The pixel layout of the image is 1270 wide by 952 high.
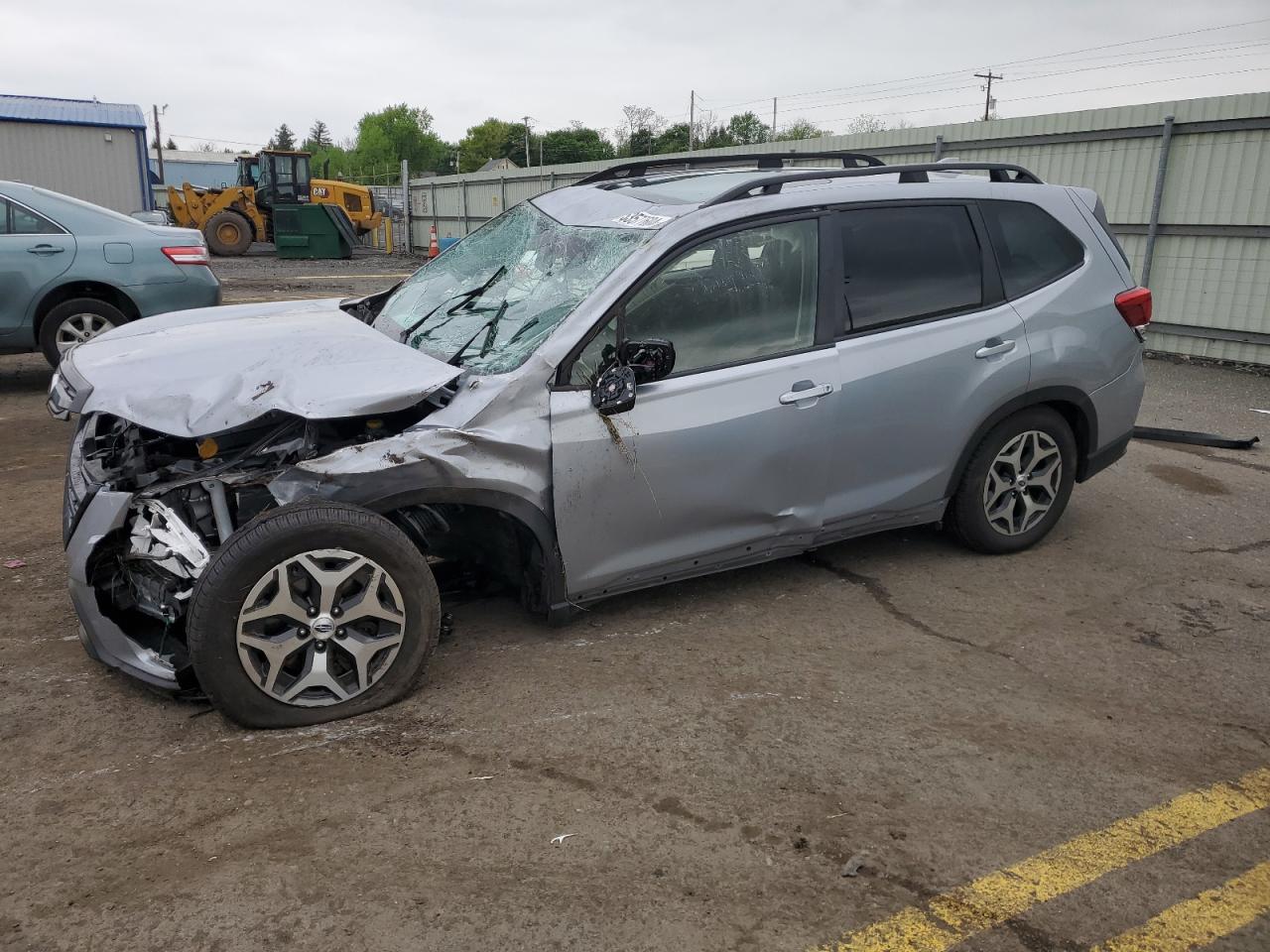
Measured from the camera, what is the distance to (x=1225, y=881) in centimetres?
263

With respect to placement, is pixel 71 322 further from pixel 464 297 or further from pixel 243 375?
pixel 243 375

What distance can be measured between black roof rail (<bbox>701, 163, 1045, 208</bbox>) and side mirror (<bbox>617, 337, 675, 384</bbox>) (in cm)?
72

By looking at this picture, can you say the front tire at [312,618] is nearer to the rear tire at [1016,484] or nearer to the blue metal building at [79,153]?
the rear tire at [1016,484]

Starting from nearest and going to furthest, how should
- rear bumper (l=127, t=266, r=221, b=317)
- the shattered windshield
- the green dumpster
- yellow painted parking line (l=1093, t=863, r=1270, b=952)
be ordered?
yellow painted parking line (l=1093, t=863, r=1270, b=952), the shattered windshield, rear bumper (l=127, t=266, r=221, b=317), the green dumpster

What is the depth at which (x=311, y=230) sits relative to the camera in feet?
86.2

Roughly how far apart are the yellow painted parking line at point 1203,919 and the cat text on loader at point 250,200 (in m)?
27.6

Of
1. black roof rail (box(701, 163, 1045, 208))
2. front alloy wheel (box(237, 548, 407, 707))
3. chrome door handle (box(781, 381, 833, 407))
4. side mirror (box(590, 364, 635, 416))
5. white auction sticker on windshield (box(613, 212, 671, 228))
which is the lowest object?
front alloy wheel (box(237, 548, 407, 707))

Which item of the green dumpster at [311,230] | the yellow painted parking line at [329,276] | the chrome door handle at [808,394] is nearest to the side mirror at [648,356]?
the chrome door handle at [808,394]

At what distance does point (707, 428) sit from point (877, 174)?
154 centimetres

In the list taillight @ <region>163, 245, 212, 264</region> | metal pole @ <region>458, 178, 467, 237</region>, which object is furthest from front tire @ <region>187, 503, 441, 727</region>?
metal pole @ <region>458, 178, 467, 237</region>

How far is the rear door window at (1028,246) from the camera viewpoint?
15.2 ft

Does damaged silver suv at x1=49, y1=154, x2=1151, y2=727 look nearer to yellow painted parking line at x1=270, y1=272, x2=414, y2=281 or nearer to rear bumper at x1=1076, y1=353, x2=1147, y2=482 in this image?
rear bumper at x1=1076, y1=353, x2=1147, y2=482

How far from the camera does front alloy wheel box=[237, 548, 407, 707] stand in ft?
10.3

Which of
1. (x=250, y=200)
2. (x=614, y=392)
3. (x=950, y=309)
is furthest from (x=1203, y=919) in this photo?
(x=250, y=200)
